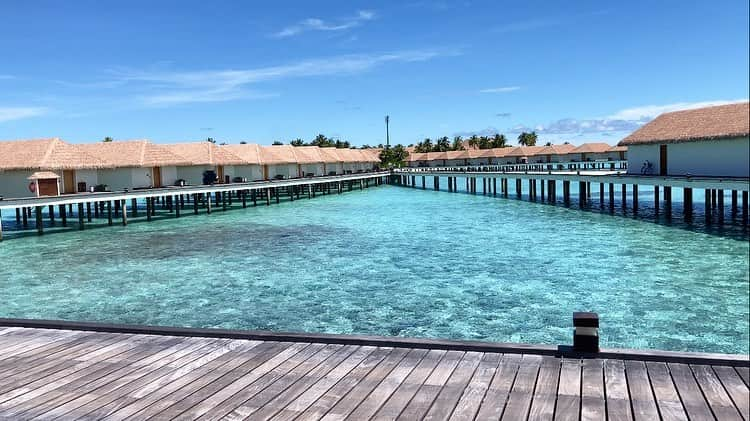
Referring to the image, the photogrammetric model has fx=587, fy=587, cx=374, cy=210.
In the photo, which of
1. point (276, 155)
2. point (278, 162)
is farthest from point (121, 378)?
point (276, 155)

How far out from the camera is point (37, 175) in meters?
30.6

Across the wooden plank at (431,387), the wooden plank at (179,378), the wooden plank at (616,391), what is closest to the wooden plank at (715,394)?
the wooden plank at (616,391)

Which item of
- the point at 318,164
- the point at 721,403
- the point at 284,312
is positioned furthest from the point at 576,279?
the point at 318,164

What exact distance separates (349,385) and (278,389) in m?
0.58

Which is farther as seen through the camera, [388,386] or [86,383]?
[86,383]

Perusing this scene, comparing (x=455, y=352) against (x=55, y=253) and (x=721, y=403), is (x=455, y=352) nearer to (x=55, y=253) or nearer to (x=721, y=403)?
(x=721, y=403)

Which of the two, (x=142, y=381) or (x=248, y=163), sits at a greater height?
(x=248, y=163)

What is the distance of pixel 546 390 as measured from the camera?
14.9 feet

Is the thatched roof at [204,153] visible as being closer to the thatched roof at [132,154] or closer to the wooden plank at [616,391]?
the thatched roof at [132,154]

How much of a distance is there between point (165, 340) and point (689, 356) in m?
5.17

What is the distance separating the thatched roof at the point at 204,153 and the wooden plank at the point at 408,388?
1505 inches

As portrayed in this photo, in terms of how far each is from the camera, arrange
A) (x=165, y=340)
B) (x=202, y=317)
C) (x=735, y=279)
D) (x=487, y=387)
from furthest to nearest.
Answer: (x=735, y=279), (x=202, y=317), (x=165, y=340), (x=487, y=387)

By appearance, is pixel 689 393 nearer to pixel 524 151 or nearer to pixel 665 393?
pixel 665 393

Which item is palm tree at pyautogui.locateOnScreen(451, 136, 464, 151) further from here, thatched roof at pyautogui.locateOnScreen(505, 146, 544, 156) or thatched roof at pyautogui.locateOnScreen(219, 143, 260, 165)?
thatched roof at pyautogui.locateOnScreen(219, 143, 260, 165)
